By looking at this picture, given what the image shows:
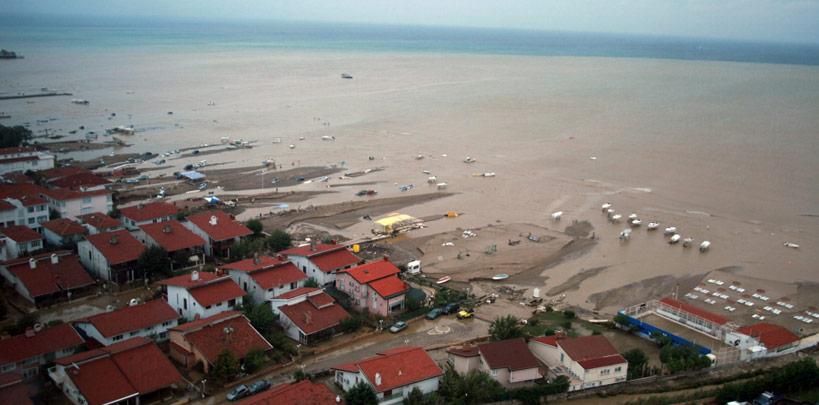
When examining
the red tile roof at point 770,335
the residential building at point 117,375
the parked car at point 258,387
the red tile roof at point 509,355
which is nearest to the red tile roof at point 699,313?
the red tile roof at point 770,335

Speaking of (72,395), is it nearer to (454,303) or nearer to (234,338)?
(234,338)

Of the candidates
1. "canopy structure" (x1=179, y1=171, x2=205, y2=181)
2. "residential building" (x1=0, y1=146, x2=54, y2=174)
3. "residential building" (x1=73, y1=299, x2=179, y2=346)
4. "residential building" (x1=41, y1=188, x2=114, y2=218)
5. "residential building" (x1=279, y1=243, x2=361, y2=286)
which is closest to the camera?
"residential building" (x1=73, y1=299, x2=179, y2=346)

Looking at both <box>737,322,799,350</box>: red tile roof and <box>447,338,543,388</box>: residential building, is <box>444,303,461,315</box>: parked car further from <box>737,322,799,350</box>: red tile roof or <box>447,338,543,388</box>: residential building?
<box>737,322,799,350</box>: red tile roof

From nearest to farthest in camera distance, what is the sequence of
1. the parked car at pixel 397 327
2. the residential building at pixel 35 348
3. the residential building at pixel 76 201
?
the residential building at pixel 35 348
the parked car at pixel 397 327
the residential building at pixel 76 201

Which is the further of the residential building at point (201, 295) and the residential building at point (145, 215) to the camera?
the residential building at point (145, 215)

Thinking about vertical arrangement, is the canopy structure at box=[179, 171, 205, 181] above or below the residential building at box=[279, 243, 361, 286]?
below

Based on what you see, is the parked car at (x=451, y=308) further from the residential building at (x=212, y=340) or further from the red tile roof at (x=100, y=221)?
the red tile roof at (x=100, y=221)

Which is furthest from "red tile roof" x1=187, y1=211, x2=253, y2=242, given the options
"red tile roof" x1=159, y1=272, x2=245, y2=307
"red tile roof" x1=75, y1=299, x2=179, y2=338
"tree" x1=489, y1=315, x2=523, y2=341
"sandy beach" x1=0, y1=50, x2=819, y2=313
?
"tree" x1=489, y1=315, x2=523, y2=341

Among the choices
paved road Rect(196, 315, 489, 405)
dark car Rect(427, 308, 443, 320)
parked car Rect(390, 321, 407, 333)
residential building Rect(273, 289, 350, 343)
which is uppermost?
residential building Rect(273, 289, 350, 343)
